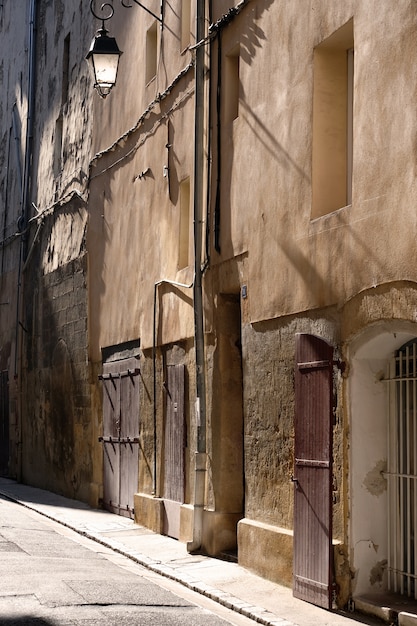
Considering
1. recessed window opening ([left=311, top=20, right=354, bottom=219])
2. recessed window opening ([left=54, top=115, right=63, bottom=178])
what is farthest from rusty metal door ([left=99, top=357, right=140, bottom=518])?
recessed window opening ([left=311, top=20, right=354, bottom=219])

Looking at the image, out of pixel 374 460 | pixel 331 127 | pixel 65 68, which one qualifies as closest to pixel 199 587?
pixel 374 460

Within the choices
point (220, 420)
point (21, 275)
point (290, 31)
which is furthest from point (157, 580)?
point (21, 275)

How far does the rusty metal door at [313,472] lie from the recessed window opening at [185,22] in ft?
18.0

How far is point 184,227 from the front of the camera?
13.9 metres

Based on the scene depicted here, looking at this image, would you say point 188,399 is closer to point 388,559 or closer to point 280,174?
point 280,174

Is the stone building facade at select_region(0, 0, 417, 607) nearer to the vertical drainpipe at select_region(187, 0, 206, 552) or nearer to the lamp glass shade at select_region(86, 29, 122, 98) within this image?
the vertical drainpipe at select_region(187, 0, 206, 552)

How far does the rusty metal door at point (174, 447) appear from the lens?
1338 centimetres

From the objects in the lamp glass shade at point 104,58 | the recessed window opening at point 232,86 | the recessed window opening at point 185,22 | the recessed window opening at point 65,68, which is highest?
the recessed window opening at point 65,68

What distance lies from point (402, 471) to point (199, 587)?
2323 mm

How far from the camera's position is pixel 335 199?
1014 cm

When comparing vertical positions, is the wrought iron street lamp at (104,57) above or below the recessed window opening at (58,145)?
below

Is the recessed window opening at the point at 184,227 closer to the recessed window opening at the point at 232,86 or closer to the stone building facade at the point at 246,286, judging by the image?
the stone building facade at the point at 246,286

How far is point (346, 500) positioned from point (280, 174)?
325cm

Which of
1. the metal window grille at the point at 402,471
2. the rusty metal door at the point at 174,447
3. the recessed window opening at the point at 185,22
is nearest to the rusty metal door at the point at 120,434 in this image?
the rusty metal door at the point at 174,447
